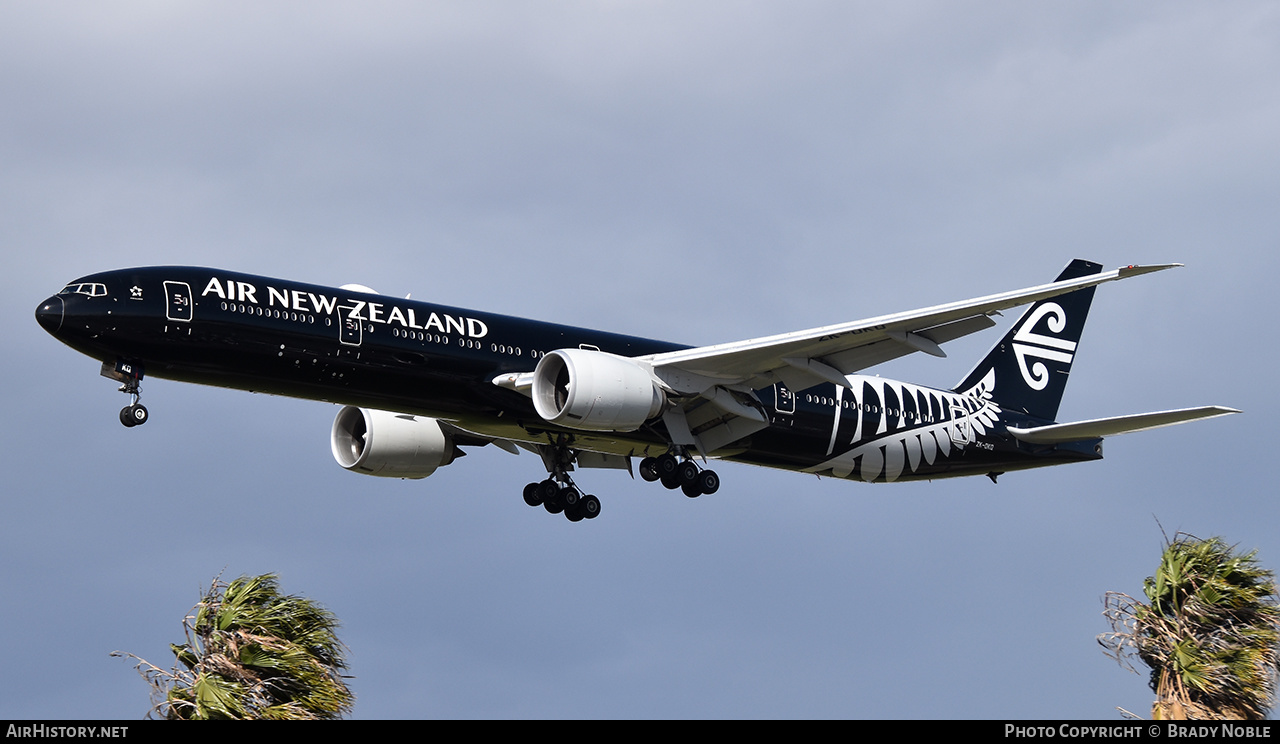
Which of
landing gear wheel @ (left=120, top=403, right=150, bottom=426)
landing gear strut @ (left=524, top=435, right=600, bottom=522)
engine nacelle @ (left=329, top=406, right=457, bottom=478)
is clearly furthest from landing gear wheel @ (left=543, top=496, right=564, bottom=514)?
landing gear wheel @ (left=120, top=403, right=150, bottom=426)

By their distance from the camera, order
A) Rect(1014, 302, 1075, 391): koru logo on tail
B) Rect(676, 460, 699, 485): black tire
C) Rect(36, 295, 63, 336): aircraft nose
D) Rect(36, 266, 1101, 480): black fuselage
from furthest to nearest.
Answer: Rect(1014, 302, 1075, 391): koru logo on tail
Rect(676, 460, 699, 485): black tire
Rect(36, 266, 1101, 480): black fuselage
Rect(36, 295, 63, 336): aircraft nose

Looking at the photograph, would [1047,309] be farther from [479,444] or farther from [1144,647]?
[1144,647]

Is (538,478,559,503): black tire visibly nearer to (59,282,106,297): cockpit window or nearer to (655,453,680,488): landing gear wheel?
(655,453,680,488): landing gear wheel

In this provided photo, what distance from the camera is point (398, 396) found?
32594 millimetres

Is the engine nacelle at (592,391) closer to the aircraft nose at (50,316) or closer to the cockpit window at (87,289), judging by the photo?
the cockpit window at (87,289)

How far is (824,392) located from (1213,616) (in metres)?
18.0

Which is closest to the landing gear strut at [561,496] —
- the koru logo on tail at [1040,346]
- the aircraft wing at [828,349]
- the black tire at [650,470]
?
the black tire at [650,470]

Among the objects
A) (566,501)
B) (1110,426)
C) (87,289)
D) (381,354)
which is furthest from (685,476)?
(87,289)

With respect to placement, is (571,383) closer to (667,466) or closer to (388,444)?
(667,466)

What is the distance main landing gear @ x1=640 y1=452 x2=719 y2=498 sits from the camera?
35812mm

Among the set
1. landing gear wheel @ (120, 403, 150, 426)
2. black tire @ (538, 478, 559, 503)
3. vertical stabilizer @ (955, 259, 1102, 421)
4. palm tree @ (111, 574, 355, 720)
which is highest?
vertical stabilizer @ (955, 259, 1102, 421)

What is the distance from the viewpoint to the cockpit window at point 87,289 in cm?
3003

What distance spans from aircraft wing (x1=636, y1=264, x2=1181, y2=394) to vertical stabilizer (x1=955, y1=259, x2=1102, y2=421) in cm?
919

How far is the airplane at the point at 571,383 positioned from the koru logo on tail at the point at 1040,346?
0.81 meters
